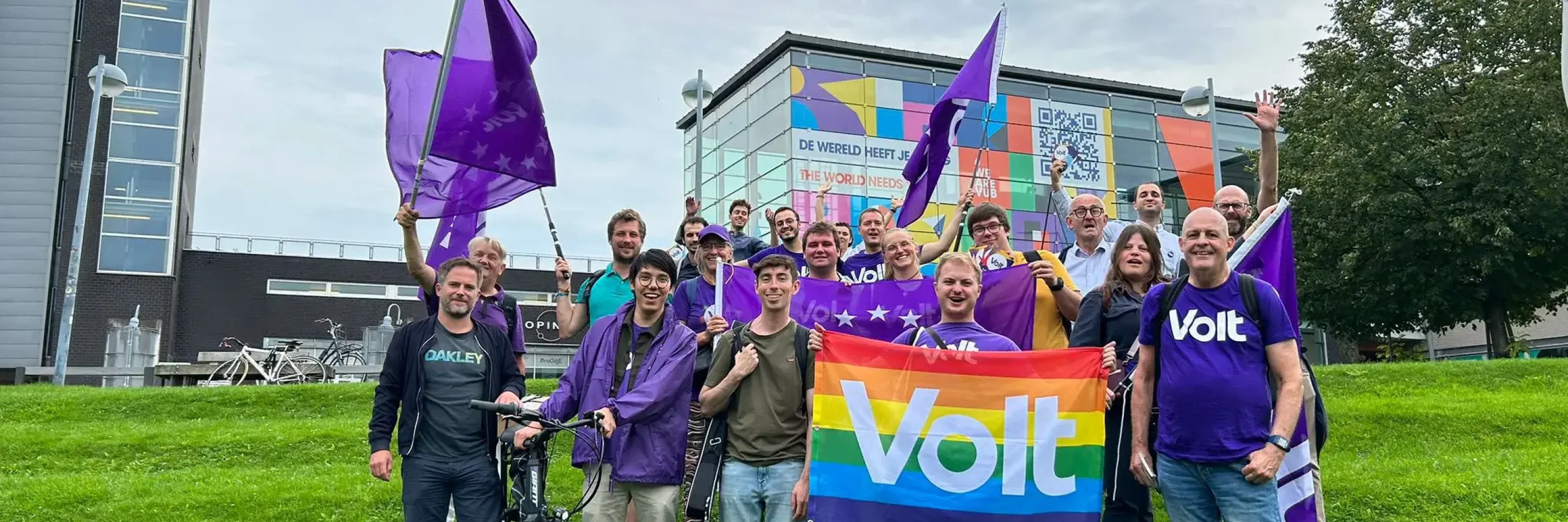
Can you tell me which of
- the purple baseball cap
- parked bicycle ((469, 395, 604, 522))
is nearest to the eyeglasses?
the purple baseball cap

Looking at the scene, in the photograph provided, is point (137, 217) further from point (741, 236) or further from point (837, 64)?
point (741, 236)

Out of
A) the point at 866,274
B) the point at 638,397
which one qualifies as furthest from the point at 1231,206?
the point at 638,397

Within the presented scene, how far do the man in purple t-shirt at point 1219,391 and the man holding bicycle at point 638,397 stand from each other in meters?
2.28

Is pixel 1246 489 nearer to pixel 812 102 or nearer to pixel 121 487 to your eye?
pixel 121 487

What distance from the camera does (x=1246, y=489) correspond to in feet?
16.1

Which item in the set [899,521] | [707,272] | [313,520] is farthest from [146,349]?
[899,521]

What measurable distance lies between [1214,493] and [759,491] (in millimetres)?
2120

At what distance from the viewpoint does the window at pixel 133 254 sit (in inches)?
1329

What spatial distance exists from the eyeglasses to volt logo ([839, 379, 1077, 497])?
2.18 metres

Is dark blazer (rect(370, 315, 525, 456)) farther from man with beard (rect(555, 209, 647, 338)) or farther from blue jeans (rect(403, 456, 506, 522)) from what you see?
man with beard (rect(555, 209, 647, 338))

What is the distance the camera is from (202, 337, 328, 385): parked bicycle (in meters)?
23.8

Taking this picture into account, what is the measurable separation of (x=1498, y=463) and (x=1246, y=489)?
22.3 feet

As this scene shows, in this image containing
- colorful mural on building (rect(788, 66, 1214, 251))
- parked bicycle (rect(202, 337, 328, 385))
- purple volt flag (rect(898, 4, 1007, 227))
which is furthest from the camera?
colorful mural on building (rect(788, 66, 1214, 251))

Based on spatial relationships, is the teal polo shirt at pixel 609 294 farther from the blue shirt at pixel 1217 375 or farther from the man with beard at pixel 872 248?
the blue shirt at pixel 1217 375
